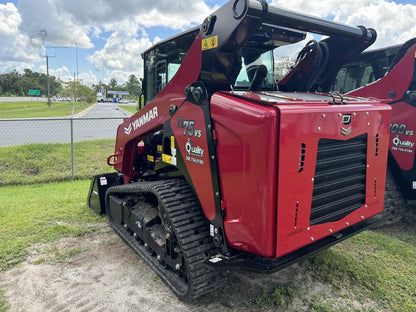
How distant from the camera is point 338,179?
2.72 metres

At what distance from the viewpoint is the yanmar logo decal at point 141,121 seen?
355cm

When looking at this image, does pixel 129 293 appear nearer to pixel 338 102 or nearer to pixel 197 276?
pixel 197 276

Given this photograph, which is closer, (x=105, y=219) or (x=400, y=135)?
(x=400, y=135)

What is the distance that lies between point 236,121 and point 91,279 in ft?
7.77

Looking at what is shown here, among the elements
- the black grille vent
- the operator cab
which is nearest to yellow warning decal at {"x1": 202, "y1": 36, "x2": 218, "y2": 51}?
the operator cab

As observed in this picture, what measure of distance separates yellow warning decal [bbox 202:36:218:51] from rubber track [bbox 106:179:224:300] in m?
1.32

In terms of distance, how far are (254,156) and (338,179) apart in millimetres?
991

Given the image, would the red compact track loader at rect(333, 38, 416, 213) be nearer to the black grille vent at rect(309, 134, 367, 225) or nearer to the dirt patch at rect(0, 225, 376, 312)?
the black grille vent at rect(309, 134, 367, 225)

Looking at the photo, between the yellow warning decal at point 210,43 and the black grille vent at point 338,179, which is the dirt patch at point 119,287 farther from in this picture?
the yellow warning decal at point 210,43

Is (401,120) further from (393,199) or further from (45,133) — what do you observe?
(45,133)

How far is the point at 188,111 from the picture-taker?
284 centimetres

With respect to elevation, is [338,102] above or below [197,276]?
above

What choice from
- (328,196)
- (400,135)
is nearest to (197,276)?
(328,196)

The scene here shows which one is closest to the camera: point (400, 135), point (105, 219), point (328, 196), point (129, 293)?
point (328, 196)
